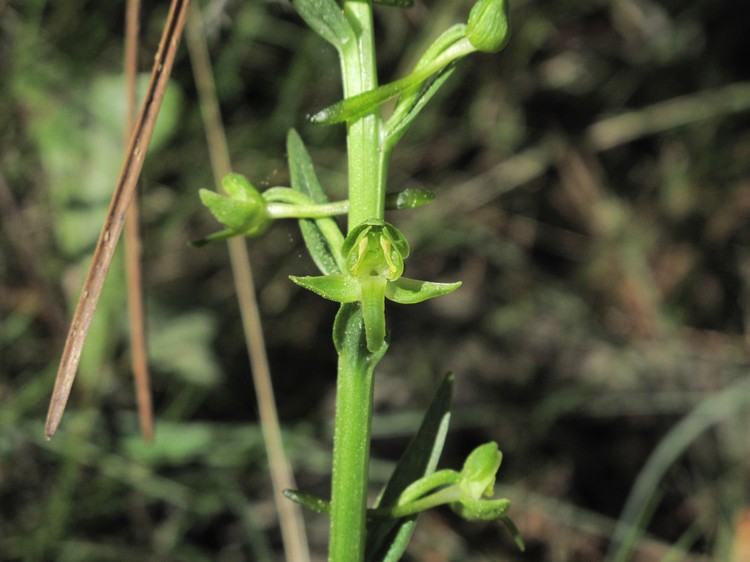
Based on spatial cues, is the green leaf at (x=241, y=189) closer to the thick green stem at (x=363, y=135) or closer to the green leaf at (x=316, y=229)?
the green leaf at (x=316, y=229)

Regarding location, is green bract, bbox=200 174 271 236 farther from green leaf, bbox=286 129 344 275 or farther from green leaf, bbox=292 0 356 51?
green leaf, bbox=292 0 356 51

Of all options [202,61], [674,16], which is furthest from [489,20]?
[674,16]

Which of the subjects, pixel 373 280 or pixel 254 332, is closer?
pixel 373 280

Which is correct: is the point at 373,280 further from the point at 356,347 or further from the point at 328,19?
the point at 328,19

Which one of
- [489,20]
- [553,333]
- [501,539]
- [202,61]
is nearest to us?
[489,20]

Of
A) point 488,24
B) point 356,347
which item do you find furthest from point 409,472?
point 488,24

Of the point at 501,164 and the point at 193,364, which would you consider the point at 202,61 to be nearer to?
the point at 193,364

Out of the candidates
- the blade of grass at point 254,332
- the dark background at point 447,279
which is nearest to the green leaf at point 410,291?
the blade of grass at point 254,332
